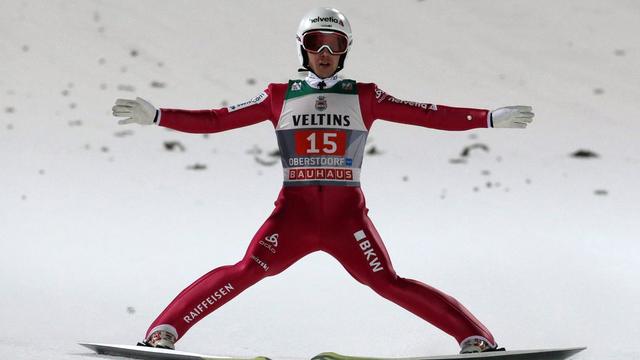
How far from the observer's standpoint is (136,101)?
20.3ft

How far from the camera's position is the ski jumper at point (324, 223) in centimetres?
612

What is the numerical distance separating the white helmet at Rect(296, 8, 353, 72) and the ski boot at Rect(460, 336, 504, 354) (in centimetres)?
180

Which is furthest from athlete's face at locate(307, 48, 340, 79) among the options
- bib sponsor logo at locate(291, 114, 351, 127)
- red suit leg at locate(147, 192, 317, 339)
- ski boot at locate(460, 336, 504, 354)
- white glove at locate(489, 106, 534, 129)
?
ski boot at locate(460, 336, 504, 354)

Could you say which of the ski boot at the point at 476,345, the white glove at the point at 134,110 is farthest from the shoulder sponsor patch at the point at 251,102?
the ski boot at the point at 476,345

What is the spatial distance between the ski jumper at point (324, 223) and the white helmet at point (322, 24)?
0.83 feet

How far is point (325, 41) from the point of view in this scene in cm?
630

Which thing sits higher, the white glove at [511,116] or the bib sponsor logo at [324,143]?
the white glove at [511,116]

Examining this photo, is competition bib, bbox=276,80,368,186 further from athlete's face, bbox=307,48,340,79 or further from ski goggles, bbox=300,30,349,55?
ski goggles, bbox=300,30,349,55

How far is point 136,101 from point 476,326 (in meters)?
2.41

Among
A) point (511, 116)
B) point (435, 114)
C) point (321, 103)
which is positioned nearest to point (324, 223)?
point (321, 103)

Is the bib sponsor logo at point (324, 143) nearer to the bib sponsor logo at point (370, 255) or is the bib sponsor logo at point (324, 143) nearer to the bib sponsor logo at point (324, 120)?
the bib sponsor logo at point (324, 120)

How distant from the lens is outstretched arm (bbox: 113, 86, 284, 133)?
617 cm

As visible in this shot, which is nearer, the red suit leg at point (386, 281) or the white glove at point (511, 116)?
the red suit leg at point (386, 281)

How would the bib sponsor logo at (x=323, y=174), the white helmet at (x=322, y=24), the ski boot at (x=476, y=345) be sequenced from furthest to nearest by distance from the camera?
the white helmet at (x=322, y=24) → the bib sponsor logo at (x=323, y=174) → the ski boot at (x=476, y=345)
